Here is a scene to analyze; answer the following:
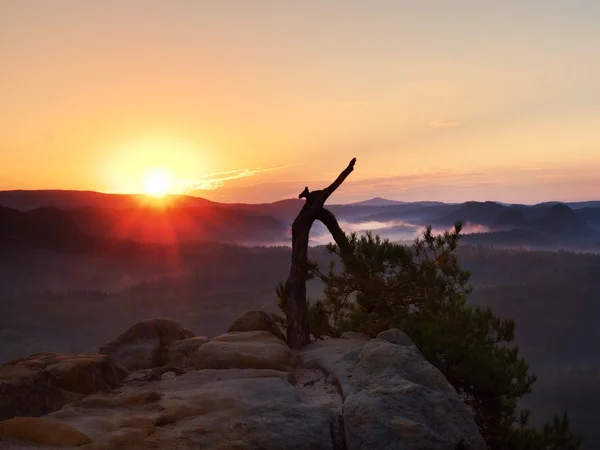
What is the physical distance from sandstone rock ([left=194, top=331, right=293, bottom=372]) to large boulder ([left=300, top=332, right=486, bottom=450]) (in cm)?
125

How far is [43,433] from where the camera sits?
5887mm

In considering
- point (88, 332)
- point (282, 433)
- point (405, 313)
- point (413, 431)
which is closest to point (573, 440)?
point (405, 313)

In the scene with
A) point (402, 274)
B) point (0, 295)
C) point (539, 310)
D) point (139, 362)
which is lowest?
point (539, 310)

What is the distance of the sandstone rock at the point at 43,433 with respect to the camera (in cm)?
578

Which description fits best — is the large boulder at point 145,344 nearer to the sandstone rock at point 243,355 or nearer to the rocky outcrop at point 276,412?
the sandstone rock at point 243,355

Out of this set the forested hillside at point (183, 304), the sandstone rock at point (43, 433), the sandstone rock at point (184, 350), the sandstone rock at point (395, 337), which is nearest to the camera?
the sandstone rock at point (43, 433)

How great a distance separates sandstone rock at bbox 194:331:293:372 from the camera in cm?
978

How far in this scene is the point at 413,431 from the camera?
6.59 metres

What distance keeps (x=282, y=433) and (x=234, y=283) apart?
635 ft

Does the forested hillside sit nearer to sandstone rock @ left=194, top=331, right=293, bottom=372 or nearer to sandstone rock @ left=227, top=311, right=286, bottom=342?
sandstone rock @ left=227, top=311, right=286, bottom=342

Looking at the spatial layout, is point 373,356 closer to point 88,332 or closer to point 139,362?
point 139,362

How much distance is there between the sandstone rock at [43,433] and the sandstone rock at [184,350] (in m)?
4.56

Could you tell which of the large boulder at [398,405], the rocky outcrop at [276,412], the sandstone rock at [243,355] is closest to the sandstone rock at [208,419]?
the rocky outcrop at [276,412]

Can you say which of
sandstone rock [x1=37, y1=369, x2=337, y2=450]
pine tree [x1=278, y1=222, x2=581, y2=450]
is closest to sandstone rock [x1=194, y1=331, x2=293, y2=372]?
sandstone rock [x1=37, y1=369, x2=337, y2=450]
